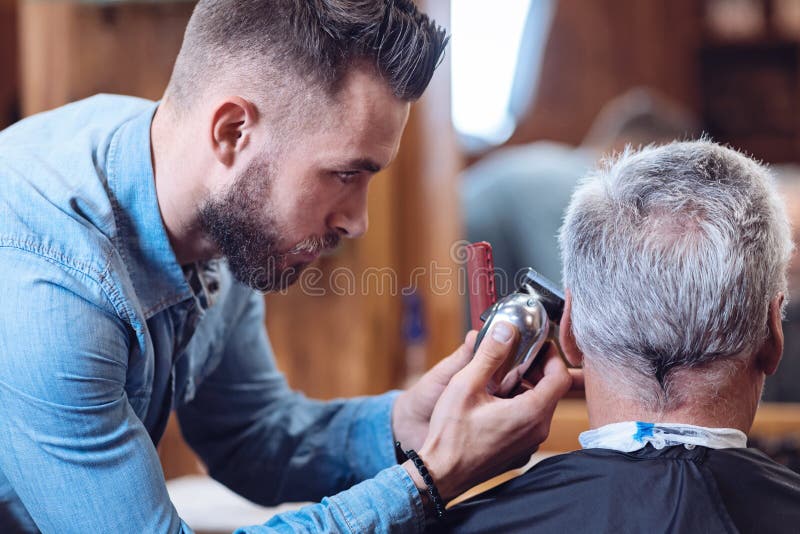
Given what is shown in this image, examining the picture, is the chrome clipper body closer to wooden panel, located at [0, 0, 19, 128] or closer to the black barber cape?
the black barber cape

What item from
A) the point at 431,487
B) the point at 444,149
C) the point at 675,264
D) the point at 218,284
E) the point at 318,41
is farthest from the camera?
the point at 444,149

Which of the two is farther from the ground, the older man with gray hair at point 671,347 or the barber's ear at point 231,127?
the barber's ear at point 231,127

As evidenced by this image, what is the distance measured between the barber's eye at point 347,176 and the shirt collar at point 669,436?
588 millimetres

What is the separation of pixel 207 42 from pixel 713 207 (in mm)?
863

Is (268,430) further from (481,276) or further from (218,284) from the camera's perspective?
(481,276)

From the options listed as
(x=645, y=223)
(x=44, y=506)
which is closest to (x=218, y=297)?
(x=44, y=506)

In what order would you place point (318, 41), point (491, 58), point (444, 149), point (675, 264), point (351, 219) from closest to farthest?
point (675, 264)
point (318, 41)
point (351, 219)
point (444, 149)
point (491, 58)

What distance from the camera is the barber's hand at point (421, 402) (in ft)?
4.70

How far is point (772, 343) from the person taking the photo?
1.22 m

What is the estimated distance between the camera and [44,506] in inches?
46.9

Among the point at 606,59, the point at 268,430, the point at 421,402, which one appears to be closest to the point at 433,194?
the point at 268,430

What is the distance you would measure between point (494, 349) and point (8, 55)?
324 centimetres

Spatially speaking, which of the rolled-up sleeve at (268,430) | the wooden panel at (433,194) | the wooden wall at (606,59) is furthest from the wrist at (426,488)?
the wooden wall at (606,59)

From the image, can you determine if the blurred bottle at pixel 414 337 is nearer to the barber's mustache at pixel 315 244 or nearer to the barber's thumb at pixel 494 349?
the barber's mustache at pixel 315 244
